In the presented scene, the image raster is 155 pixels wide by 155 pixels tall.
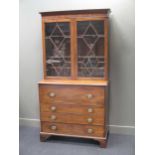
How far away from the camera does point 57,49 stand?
2904 millimetres

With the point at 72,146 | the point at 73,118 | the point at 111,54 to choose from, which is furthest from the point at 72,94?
the point at 111,54

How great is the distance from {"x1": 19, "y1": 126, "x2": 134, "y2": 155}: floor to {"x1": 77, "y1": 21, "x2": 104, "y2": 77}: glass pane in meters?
0.94

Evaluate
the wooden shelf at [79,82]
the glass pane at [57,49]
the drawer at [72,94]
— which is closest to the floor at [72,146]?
the drawer at [72,94]

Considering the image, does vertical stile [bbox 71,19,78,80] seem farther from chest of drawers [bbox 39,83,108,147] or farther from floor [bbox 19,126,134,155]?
floor [bbox 19,126,134,155]

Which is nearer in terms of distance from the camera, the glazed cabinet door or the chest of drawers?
the chest of drawers

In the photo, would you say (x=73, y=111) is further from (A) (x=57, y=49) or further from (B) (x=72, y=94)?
(A) (x=57, y=49)

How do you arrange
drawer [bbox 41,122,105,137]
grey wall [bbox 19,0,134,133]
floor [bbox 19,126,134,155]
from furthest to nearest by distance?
1. grey wall [bbox 19,0,134,133]
2. drawer [bbox 41,122,105,137]
3. floor [bbox 19,126,134,155]

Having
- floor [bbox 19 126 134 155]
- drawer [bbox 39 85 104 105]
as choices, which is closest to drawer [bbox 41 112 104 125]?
drawer [bbox 39 85 104 105]

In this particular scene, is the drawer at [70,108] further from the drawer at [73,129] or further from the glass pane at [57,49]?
the glass pane at [57,49]

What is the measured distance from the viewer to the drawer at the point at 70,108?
269 centimetres

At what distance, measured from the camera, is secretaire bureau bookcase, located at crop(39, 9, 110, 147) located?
2.69m
